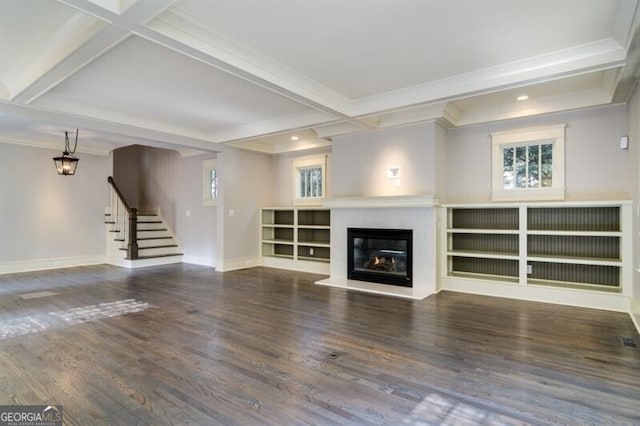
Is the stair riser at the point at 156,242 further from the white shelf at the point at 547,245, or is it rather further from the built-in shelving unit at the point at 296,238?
the white shelf at the point at 547,245

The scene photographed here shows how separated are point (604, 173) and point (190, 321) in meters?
5.62

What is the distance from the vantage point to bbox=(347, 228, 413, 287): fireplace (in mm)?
5566

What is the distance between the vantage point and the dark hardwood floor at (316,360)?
2.18 metres

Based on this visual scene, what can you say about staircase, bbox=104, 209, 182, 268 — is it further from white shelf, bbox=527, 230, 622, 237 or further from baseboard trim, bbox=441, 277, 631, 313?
white shelf, bbox=527, 230, 622, 237

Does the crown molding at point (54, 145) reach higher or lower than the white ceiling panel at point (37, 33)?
lower

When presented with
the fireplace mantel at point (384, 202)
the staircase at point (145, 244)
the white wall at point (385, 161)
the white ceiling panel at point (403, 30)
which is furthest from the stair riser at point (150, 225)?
the white ceiling panel at point (403, 30)

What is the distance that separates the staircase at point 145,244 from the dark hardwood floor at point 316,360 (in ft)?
9.80

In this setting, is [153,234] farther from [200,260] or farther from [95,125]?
[95,125]

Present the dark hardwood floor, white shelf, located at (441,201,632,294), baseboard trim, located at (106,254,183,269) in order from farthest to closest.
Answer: baseboard trim, located at (106,254,183,269), white shelf, located at (441,201,632,294), the dark hardwood floor

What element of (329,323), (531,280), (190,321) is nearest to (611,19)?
(531,280)

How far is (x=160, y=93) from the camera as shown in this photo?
15.1 feet

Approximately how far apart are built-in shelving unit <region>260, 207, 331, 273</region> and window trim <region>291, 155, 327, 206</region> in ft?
0.67

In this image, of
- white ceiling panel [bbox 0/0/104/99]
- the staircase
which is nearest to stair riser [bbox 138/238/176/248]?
the staircase

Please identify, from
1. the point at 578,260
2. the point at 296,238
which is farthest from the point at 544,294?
the point at 296,238
